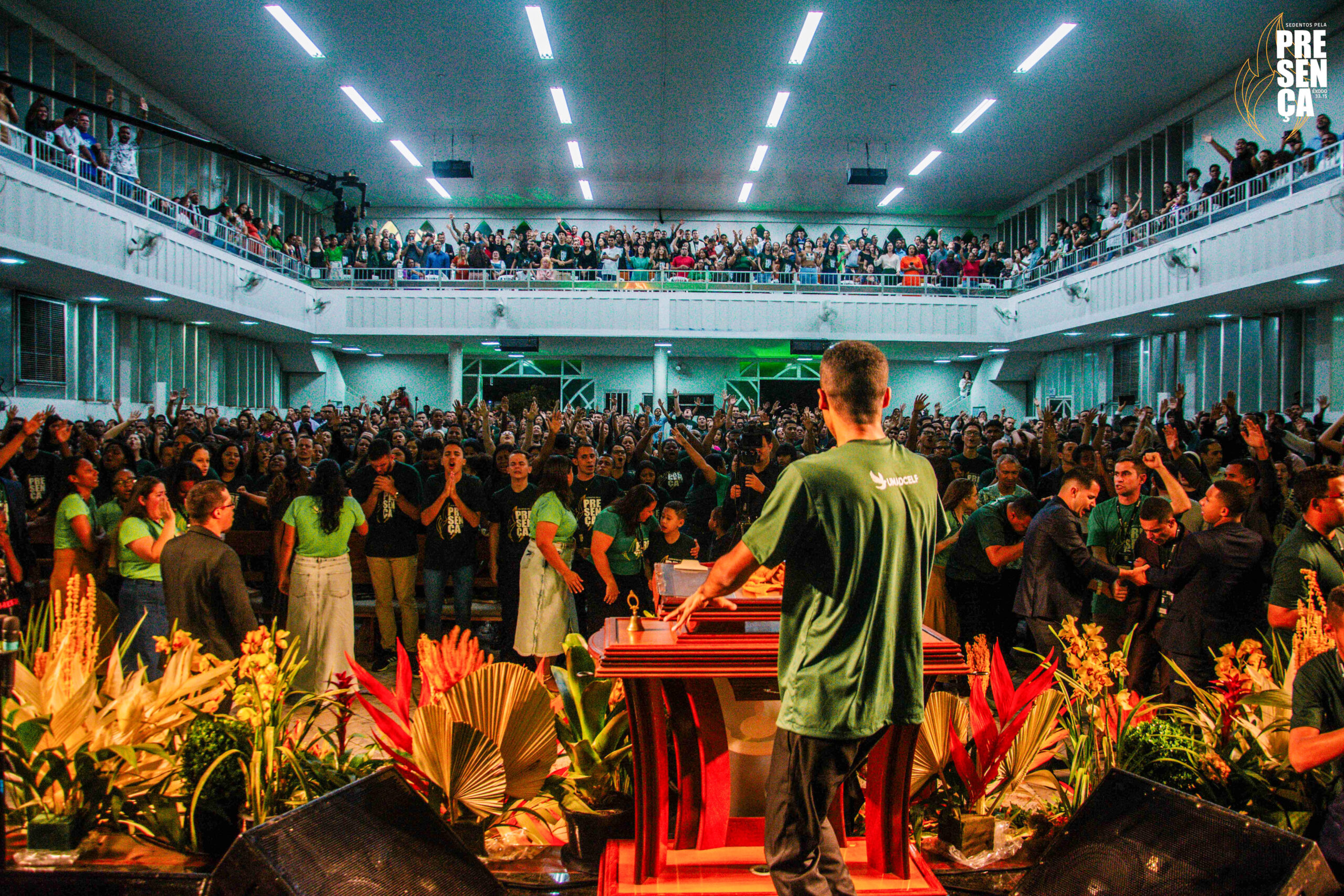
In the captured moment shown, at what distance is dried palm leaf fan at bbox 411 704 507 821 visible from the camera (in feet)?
9.46

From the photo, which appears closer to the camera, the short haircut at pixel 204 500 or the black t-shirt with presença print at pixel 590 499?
the short haircut at pixel 204 500

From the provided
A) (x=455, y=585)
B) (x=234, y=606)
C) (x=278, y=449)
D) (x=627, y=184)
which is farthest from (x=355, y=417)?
(x=627, y=184)

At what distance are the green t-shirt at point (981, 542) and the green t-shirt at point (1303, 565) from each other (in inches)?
61.3

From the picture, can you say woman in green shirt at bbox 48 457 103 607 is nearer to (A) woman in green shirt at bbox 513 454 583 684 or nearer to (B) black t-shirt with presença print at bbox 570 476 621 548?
(A) woman in green shirt at bbox 513 454 583 684

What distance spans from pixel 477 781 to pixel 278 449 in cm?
618

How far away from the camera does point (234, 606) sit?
378 centimetres

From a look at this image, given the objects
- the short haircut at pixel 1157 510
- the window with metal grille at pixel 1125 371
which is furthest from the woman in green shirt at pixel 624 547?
the window with metal grille at pixel 1125 371

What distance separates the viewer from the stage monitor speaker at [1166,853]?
209 cm

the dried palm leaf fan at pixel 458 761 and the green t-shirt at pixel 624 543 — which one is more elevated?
the green t-shirt at pixel 624 543

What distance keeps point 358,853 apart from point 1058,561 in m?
3.81

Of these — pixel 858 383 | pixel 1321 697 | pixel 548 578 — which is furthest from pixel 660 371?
pixel 858 383

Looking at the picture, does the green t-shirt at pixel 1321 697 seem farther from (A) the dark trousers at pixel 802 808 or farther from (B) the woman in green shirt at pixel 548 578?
(B) the woman in green shirt at pixel 548 578

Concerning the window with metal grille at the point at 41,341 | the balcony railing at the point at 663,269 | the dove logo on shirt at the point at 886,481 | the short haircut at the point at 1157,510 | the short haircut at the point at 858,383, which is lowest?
the short haircut at the point at 1157,510

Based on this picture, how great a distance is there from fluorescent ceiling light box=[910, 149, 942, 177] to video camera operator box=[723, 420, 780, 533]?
16.1m
